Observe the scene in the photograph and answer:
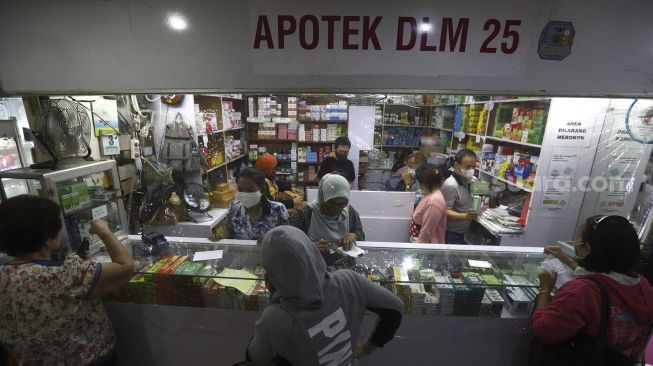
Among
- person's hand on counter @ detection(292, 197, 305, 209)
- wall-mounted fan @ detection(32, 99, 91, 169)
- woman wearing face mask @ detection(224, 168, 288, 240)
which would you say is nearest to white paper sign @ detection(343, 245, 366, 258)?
woman wearing face mask @ detection(224, 168, 288, 240)

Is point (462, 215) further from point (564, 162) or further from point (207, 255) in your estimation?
point (207, 255)

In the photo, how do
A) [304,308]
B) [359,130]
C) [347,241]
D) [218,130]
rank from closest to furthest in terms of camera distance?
[304,308] < [347,241] < [218,130] < [359,130]

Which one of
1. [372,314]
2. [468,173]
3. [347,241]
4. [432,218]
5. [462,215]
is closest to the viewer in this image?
[372,314]

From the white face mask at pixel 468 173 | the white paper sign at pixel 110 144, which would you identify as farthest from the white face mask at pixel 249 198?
the white face mask at pixel 468 173

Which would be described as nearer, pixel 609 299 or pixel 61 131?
pixel 609 299

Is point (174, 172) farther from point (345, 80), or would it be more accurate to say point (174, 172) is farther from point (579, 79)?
point (579, 79)

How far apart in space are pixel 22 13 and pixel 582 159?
4829mm

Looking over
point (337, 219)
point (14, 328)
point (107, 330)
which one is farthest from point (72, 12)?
point (337, 219)

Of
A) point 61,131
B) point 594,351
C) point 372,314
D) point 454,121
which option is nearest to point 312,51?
point 372,314

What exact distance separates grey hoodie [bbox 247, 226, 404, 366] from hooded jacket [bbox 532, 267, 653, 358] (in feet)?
3.08

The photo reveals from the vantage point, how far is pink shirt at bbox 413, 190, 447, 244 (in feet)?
9.96

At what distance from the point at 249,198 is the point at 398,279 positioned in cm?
144

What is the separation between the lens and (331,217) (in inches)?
96.8

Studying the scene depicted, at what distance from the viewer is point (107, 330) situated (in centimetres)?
172
